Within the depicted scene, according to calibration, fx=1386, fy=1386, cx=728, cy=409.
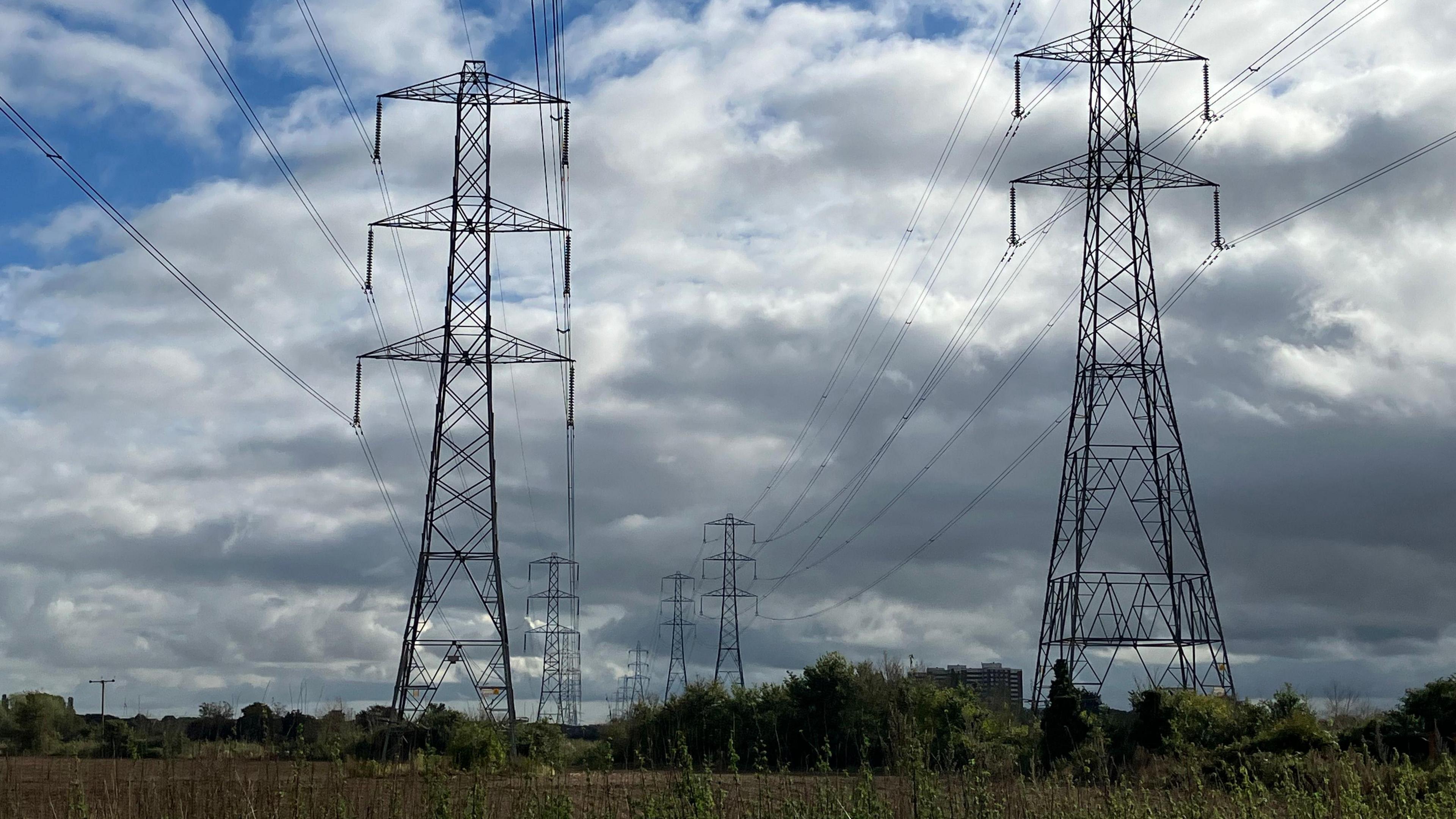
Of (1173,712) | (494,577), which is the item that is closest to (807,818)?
(494,577)

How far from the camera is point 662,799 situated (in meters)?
17.2

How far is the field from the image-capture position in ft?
55.4

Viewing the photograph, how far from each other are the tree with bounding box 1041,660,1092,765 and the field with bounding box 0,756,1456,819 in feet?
71.2

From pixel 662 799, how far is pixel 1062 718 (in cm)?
2908

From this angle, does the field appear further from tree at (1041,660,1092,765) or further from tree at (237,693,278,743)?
tree at (1041,660,1092,765)

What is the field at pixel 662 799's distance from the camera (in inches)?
665

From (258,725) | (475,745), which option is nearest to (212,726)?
(258,725)

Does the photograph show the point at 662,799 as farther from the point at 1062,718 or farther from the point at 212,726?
the point at 1062,718

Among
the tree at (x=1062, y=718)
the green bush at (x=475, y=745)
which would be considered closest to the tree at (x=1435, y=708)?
the tree at (x=1062, y=718)

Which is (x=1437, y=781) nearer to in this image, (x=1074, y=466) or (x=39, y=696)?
(x=1074, y=466)

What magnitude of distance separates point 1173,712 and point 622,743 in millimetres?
20331

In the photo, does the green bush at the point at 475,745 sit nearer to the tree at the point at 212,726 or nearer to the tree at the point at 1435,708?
the tree at the point at 212,726

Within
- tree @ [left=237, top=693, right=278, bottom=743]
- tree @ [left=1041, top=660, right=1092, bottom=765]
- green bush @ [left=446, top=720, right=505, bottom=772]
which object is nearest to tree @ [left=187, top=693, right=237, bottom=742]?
tree @ [left=237, top=693, right=278, bottom=743]

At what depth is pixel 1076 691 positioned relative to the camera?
43.8 meters
